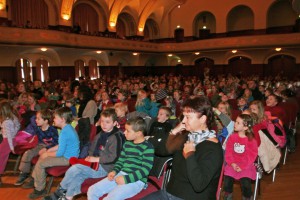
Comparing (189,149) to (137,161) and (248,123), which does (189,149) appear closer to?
(137,161)

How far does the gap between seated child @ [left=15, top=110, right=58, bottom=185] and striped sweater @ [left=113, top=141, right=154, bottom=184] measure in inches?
72.9

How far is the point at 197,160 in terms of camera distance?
7.18ft

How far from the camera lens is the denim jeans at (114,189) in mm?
3008

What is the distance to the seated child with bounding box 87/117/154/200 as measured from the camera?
3.03m

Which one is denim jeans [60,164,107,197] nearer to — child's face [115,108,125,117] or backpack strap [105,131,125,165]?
backpack strap [105,131,125,165]

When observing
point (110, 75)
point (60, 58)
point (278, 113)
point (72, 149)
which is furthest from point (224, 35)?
point (72, 149)

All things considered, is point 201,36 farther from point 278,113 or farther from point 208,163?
point 208,163

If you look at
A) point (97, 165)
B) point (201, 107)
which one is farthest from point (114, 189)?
point (201, 107)

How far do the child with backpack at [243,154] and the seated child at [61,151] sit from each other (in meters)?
2.12

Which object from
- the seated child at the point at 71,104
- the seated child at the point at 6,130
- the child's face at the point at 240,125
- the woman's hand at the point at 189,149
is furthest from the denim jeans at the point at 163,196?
the seated child at the point at 71,104

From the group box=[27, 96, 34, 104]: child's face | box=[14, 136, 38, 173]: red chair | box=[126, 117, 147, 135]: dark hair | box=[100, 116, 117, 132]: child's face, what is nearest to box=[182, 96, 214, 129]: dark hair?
box=[126, 117, 147, 135]: dark hair

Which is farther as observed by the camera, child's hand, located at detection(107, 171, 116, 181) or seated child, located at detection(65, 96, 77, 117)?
seated child, located at detection(65, 96, 77, 117)

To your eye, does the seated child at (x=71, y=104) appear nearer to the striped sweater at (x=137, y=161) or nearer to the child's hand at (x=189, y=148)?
the striped sweater at (x=137, y=161)

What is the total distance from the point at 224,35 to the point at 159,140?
2328 centimetres
